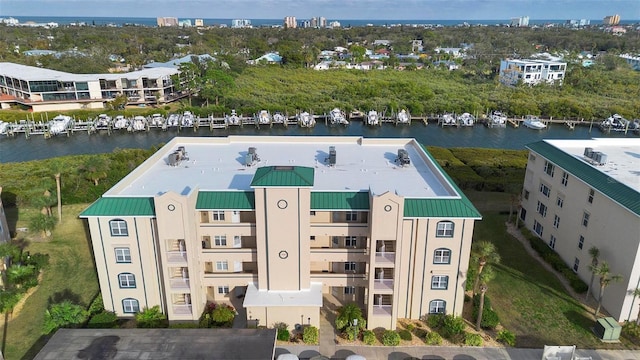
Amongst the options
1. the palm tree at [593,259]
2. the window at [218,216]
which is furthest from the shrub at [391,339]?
the palm tree at [593,259]

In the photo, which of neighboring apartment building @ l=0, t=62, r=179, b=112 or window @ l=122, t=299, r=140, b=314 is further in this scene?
neighboring apartment building @ l=0, t=62, r=179, b=112

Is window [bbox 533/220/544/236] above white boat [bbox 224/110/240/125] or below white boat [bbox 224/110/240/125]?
below

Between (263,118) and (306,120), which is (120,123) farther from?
(306,120)

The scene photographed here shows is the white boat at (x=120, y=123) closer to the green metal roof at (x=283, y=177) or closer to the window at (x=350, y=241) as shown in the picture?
the green metal roof at (x=283, y=177)

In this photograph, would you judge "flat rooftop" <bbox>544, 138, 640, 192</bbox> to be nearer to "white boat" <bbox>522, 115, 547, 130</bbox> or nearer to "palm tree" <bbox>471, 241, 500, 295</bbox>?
"palm tree" <bbox>471, 241, 500, 295</bbox>

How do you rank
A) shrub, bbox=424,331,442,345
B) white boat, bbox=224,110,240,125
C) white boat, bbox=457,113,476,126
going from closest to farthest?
shrub, bbox=424,331,442,345 → white boat, bbox=224,110,240,125 → white boat, bbox=457,113,476,126

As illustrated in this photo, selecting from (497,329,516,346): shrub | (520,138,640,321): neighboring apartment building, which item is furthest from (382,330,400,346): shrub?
(520,138,640,321): neighboring apartment building

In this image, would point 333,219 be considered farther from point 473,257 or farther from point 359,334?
point 473,257
